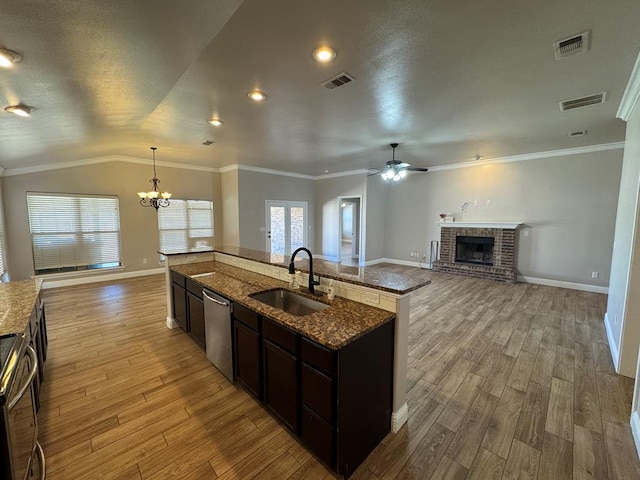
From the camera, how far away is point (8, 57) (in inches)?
69.3

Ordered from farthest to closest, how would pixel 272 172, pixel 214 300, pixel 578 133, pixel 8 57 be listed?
pixel 272 172 < pixel 578 133 < pixel 214 300 < pixel 8 57

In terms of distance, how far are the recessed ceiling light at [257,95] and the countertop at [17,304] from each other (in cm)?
263

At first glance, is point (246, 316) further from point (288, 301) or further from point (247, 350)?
point (288, 301)

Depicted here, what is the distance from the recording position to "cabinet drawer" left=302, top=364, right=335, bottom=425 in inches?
60.1

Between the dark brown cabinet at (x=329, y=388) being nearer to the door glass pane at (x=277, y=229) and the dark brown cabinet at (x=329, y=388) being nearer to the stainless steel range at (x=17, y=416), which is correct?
the stainless steel range at (x=17, y=416)

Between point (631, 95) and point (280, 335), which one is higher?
point (631, 95)

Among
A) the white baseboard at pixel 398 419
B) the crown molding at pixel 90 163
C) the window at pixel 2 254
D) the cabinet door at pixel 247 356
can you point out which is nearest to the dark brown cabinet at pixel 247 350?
the cabinet door at pixel 247 356

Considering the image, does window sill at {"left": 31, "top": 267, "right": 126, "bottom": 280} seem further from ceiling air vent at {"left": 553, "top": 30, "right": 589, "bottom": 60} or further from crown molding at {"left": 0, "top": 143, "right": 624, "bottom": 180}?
ceiling air vent at {"left": 553, "top": 30, "right": 589, "bottom": 60}

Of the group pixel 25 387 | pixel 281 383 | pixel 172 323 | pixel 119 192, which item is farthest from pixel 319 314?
pixel 119 192

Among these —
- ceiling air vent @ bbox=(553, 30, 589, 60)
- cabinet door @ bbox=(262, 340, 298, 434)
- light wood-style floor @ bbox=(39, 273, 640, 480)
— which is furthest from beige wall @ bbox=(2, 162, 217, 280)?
ceiling air vent @ bbox=(553, 30, 589, 60)

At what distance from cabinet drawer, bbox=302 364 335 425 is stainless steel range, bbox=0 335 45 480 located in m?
1.29

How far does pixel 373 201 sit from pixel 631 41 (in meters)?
5.94

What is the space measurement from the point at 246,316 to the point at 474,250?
6.42 meters

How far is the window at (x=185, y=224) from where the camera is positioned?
680cm
